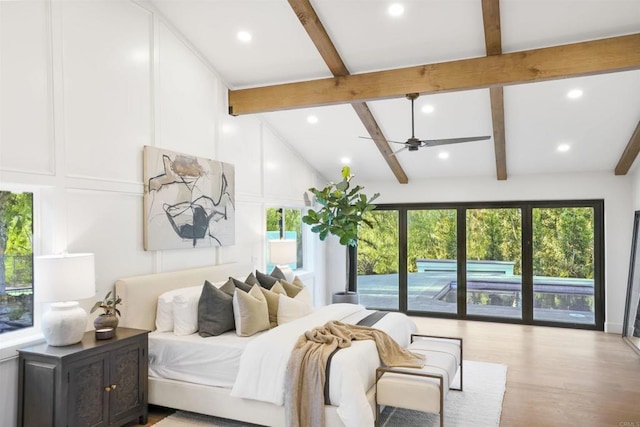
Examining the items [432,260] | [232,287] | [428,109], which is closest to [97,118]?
[232,287]

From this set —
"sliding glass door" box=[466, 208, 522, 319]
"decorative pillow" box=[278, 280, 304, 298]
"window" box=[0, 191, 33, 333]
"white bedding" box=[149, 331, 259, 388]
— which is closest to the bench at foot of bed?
"white bedding" box=[149, 331, 259, 388]

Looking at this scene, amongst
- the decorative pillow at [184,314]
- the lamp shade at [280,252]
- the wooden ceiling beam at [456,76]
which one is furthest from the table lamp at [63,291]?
the lamp shade at [280,252]

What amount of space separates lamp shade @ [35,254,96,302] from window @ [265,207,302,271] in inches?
140

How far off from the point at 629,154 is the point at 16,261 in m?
7.11

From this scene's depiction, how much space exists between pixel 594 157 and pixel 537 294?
7.54ft

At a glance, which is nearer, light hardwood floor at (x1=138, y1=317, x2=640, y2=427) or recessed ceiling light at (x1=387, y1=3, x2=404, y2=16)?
light hardwood floor at (x1=138, y1=317, x2=640, y2=427)

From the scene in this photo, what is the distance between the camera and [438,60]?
16.1ft

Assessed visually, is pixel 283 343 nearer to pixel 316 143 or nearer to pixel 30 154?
pixel 30 154

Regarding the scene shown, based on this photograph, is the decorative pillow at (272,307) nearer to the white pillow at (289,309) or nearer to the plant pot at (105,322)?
the white pillow at (289,309)

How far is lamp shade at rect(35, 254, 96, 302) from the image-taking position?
10.6 ft

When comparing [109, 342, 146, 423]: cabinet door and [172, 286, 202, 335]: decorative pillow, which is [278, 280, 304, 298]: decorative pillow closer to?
[172, 286, 202, 335]: decorative pillow

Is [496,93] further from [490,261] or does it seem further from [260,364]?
[260,364]

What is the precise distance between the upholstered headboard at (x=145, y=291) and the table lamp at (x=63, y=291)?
0.64m

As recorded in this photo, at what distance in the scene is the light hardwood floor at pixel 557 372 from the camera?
3.97 m
